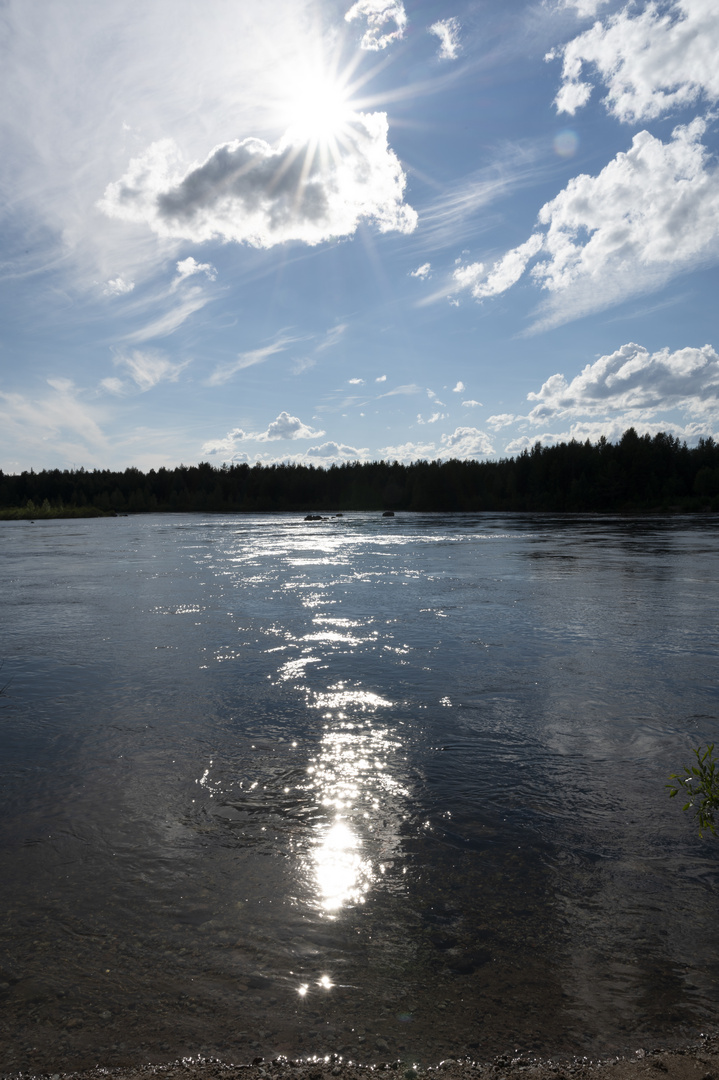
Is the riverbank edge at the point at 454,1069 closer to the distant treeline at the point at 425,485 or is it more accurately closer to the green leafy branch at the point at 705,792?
the green leafy branch at the point at 705,792

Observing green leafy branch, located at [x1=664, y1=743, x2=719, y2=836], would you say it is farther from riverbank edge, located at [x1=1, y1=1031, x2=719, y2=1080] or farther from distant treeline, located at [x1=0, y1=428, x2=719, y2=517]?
distant treeline, located at [x1=0, y1=428, x2=719, y2=517]

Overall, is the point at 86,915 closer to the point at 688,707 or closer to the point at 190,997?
the point at 190,997

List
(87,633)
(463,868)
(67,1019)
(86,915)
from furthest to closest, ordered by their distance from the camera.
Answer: (87,633) < (463,868) < (86,915) < (67,1019)

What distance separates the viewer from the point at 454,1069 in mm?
2850

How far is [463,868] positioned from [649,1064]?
180cm

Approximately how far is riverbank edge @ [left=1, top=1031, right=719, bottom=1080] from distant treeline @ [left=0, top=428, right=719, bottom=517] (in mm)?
103111

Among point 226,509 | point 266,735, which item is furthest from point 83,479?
point 266,735

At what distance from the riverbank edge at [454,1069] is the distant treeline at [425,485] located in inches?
4060

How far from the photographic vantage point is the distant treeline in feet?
391

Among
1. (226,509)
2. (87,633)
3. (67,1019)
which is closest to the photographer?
(67,1019)

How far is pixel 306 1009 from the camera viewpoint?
3236mm

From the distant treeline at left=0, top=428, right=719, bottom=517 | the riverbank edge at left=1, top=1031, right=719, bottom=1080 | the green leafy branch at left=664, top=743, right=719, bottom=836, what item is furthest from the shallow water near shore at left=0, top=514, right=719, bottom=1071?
the distant treeline at left=0, top=428, right=719, bottom=517

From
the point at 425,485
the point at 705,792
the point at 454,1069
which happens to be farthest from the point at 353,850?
the point at 425,485

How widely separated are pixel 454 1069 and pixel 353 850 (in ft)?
6.62
